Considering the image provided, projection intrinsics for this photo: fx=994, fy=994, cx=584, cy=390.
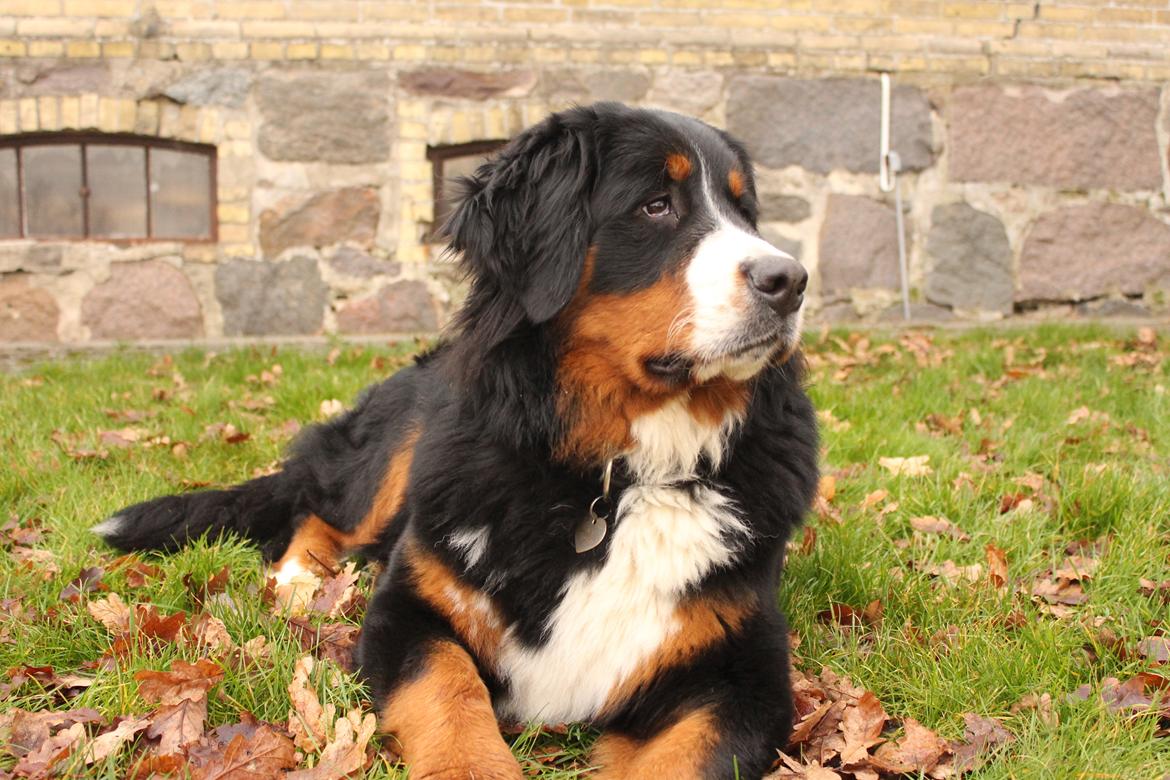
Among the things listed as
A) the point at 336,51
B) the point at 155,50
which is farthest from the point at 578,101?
the point at 155,50

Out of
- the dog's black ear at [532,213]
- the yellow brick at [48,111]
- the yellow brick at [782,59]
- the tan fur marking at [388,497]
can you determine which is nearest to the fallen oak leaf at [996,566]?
the dog's black ear at [532,213]

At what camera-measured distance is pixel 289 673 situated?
2352 millimetres

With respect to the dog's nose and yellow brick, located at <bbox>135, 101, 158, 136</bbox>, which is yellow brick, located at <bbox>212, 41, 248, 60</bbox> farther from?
the dog's nose

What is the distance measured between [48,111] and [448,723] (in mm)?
6696

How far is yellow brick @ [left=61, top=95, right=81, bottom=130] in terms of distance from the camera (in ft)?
23.2

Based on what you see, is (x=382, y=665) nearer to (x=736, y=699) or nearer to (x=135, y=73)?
(x=736, y=699)

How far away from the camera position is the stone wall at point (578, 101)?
719 cm

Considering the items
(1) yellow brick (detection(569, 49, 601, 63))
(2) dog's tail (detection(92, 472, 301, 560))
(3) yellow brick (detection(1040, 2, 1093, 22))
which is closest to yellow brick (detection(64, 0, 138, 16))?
(1) yellow brick (detection(569, 49, 601, 63))

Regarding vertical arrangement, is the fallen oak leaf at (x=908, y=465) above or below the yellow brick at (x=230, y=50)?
below

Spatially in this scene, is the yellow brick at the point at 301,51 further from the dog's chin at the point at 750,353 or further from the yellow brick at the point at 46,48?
the dog's chin at the point at 750,353

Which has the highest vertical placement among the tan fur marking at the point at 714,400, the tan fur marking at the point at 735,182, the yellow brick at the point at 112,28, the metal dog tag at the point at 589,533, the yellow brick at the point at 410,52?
the yellow brick at the point at 112,28

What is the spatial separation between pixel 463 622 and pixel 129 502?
6.05 feet

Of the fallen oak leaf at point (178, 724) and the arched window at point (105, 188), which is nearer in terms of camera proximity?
the fallen oak leaf at point (178, 724)

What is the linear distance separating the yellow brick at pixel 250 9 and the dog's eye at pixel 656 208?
563cm
